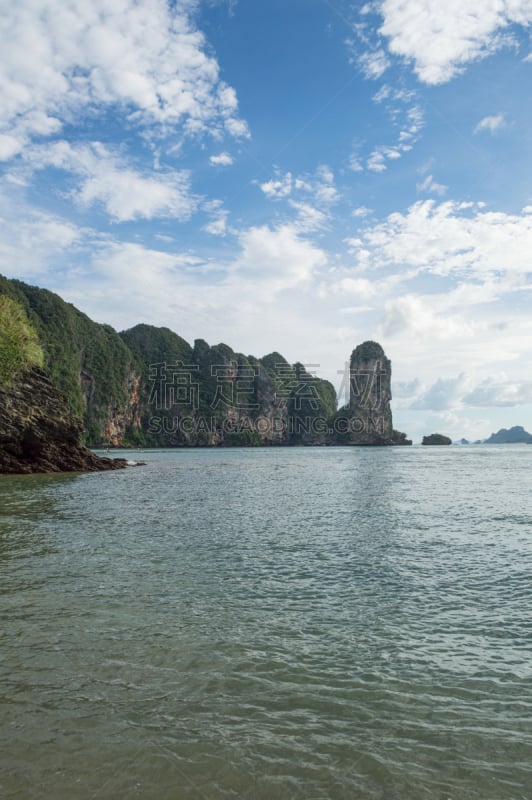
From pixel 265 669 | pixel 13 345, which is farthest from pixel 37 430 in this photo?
pixel 265 669

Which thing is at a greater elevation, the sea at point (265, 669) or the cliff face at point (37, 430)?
the cliff face at point (37, 430)

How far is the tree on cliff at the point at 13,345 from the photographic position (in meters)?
51.1

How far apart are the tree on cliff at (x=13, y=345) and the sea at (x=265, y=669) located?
1559 inches

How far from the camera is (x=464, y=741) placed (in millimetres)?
5656

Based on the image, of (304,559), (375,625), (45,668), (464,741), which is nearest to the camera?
(464,741)

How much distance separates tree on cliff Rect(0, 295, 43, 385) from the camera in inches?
2010

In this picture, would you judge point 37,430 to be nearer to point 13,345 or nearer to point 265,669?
point 13,345

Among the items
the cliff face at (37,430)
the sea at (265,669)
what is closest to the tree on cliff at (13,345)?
the cliff face at (37,430)

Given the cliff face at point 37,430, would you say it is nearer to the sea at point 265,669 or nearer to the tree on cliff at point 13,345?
the tree on cliff at point 13,345

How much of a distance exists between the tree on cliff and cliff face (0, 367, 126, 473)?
135 centimetres

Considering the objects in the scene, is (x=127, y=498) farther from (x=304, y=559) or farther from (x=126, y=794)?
(x=126, y=794)

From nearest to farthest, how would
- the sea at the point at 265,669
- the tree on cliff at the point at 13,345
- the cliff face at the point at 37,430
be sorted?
the sea at the point at 265,669
the cliff face at the point at 37,430
the tree on cliff at the point at 13,345

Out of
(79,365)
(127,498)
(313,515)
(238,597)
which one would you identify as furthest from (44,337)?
(238,597)

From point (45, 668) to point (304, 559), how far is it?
29.0 ft
